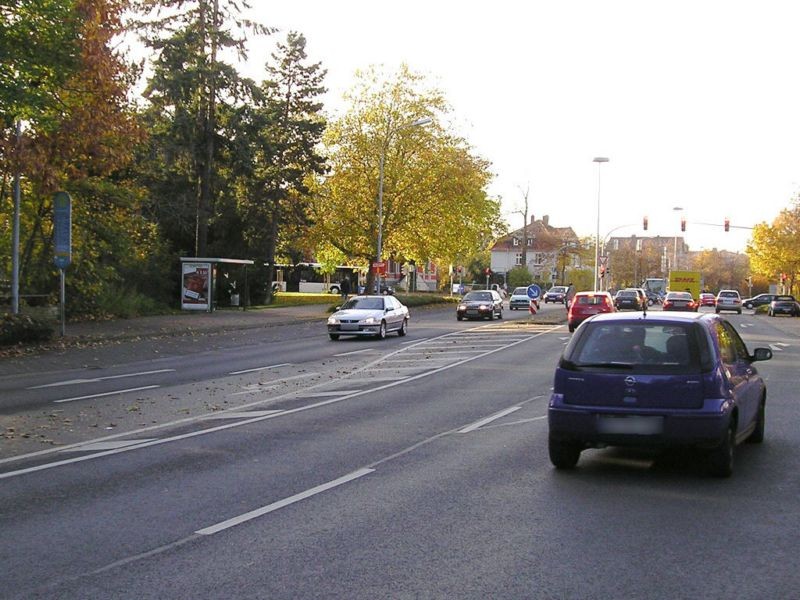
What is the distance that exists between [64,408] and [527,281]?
84.7 metres

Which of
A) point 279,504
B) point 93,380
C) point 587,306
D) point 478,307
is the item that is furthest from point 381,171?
point 279,504

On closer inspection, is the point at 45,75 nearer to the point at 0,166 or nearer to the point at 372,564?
the point at 0,166

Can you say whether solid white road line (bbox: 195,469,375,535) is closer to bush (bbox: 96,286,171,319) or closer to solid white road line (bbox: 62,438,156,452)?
solid white road line (bbox: 62,438,156,452)

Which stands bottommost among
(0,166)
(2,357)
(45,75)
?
(2,357)

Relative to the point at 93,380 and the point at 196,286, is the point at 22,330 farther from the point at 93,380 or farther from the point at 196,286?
the point at 196,286

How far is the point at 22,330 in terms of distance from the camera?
22.6 metres

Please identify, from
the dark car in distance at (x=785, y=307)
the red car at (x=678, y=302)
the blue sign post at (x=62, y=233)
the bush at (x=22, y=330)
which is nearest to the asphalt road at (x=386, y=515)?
the bush at (x=22, y=330)

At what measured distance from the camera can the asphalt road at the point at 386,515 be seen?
A: 5176 mm

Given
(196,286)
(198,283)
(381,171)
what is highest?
(381,171)

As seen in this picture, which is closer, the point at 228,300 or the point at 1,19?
the point at 1,19

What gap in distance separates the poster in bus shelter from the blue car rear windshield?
31.1m

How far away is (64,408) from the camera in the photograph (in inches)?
502

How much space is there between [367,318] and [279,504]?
21204 mm

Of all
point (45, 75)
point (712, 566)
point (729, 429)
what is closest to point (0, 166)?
point (45, 75)
